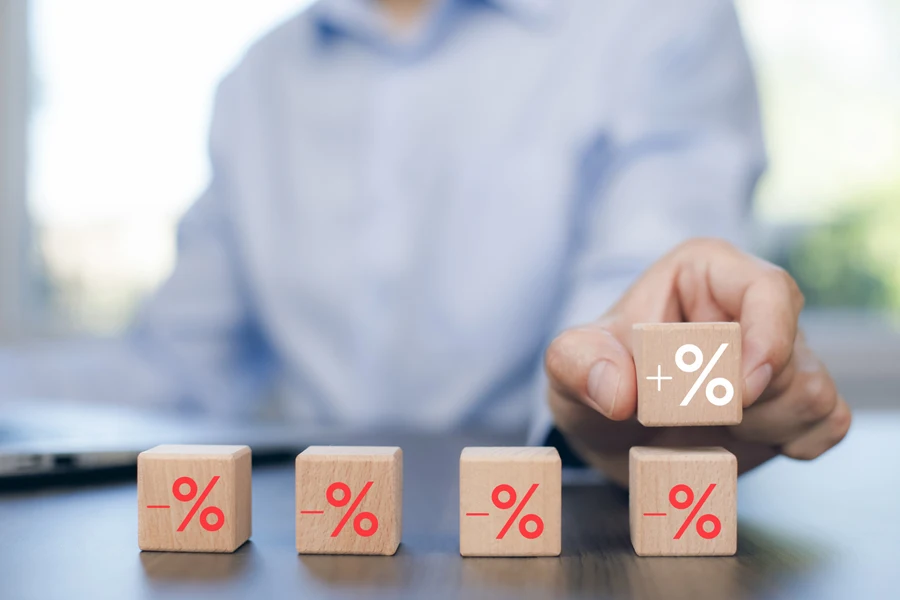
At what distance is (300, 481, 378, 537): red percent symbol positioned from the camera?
0.58 m

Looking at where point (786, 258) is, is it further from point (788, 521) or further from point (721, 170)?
point (788, 521)

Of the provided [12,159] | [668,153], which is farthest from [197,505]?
[12,159]

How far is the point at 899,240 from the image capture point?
7.45 feet

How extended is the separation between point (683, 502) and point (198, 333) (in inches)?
60.8

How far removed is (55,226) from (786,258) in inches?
95.2

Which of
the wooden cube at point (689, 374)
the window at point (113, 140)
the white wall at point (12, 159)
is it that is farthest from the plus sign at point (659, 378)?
the white wall at point (12, 159)

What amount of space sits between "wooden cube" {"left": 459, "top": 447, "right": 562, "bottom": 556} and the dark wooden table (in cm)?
2

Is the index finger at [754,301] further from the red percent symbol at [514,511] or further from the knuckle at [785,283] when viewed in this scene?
the red percent symbol at [514,511]

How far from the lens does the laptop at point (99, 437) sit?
0.79m

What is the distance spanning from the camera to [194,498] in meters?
0.62

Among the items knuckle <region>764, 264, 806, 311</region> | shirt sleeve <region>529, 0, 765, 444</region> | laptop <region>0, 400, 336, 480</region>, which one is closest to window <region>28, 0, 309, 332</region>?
laptop <region>0, 400, 336, 480</region>

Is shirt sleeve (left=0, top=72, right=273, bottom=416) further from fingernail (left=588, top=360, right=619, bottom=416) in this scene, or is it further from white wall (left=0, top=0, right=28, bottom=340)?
fingernail (left=588, top=360, right=619, bottom=416)

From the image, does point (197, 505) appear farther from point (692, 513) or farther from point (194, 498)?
point (692, 513)

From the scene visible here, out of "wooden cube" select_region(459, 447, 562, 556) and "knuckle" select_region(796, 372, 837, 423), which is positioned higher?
"knuckle" select_region(796, 372, 837, 423)
